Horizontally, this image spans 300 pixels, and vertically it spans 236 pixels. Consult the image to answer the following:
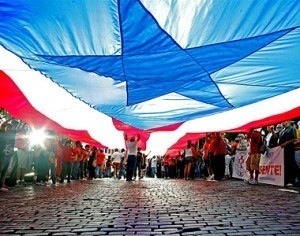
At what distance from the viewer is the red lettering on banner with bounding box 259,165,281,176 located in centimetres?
1206

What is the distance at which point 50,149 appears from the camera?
13.4 m

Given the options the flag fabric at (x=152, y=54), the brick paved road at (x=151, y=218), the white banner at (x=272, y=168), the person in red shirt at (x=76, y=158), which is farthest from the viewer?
the person in red shirt at (x=76, y=158)

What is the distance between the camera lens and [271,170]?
12.8 meters

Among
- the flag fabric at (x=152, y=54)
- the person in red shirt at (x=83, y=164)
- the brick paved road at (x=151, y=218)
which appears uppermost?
the flag fabric at (x=152, y=54)

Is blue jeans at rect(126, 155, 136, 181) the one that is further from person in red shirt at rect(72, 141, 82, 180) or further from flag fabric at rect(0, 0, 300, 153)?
flag fabric at rect(0, 0, 300, 153)

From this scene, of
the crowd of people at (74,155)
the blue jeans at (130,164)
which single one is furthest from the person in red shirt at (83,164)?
the blue jeans at (130,164)

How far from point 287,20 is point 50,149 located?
967cm

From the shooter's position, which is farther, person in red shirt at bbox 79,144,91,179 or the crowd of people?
person in red shirt at bbox 79,144,91,179

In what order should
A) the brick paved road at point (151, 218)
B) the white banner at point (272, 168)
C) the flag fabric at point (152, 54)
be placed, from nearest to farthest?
1. the brick paved road at point (151, 218)
2. the flag fabric at point (152, 54)
3. the white banner at point (272, 168)

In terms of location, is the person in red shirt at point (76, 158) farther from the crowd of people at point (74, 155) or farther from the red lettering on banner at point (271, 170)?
the red lettering on banner at point (271, 170)

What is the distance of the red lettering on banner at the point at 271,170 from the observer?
12.1 meters

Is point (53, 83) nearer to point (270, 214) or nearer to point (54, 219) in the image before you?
point (54, 219)

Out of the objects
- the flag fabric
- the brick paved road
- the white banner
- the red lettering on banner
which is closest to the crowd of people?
the white banner

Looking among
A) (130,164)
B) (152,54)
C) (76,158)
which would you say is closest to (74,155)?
(76,158)
